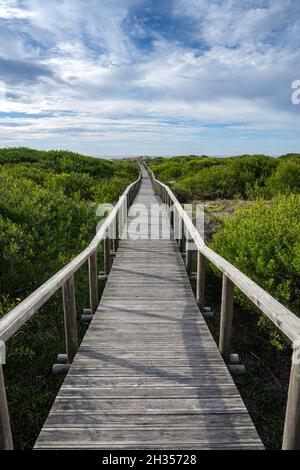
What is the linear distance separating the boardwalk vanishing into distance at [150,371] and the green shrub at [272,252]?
107 cm

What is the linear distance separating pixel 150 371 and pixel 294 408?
5.42 feet

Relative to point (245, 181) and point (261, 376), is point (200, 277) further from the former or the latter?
point (245, 181)

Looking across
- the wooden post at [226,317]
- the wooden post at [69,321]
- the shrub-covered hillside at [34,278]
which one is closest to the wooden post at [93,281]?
the shrub-covered hillside at [34,278]

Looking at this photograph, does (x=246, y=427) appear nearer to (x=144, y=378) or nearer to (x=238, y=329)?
(x=144, y=378)

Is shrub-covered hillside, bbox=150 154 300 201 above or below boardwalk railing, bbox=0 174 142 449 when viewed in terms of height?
above

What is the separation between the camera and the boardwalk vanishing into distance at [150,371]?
2375mm

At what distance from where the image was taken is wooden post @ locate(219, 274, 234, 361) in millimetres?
3475

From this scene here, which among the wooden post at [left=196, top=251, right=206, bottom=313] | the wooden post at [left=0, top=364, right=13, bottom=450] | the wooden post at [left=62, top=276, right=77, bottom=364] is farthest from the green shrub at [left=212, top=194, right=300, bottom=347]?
the wooden post at [left=0, top=364, right=13, bottom=450]

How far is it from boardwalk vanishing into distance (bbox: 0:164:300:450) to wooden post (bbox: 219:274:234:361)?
10 mm

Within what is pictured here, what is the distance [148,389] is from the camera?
3.00m

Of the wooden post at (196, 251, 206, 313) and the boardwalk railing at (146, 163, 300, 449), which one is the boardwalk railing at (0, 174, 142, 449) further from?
the boardwalk railing at (146, 163, 300, 449)

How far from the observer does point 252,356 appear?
508 cm
